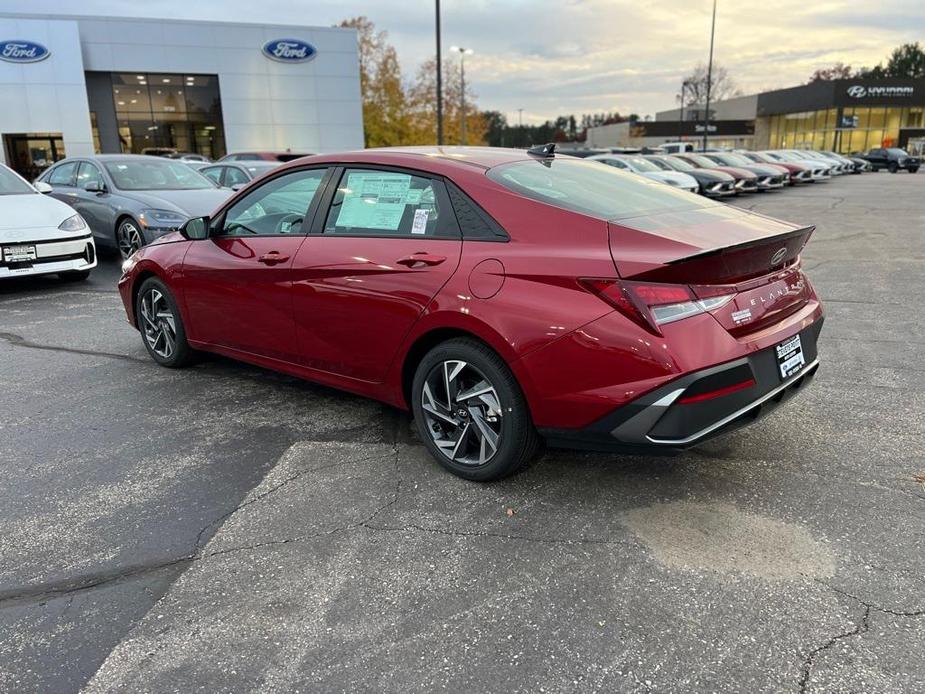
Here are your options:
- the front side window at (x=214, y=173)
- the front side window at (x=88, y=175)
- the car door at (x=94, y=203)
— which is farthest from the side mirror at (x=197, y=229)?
the front side window at (x=214, y=173)

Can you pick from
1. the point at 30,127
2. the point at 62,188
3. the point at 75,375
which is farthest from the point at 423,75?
the point at 75,375

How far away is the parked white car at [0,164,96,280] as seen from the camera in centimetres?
780

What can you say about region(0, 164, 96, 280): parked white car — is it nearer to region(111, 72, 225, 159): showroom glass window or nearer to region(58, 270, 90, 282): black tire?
region(58, 270, 90, 282): black tire

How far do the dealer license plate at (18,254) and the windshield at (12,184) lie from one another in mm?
1281

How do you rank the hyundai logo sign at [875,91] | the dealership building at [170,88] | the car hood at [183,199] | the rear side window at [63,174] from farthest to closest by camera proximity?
1. the hyundai logo sign at [875,91]
2. the dealership building at [170,88]
3. the rear side window at [63,174]
4. the car hood at [183,199]

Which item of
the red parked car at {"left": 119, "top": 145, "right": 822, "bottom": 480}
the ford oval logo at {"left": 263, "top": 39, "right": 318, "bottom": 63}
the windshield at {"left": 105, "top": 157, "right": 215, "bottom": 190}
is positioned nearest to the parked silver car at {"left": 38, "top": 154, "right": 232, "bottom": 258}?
the windshield at {"left": 105, "top": 157, "right": 215, "bottom": 190}

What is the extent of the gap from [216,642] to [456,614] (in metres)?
0.84

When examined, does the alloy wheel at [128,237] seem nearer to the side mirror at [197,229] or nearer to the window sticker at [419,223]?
the side mirror at [197,229]

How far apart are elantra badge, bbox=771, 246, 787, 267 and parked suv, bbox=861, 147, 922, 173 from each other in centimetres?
4768

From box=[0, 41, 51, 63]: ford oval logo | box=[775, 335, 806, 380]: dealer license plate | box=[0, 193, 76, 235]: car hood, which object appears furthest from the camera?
box=[0, 41, 51, 63]: ford oval logo

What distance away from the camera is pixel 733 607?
248 centimetres

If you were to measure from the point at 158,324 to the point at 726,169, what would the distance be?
2183cm

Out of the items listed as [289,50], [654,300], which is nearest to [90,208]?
[654,300]

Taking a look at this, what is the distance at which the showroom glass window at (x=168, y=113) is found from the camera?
117 ft
